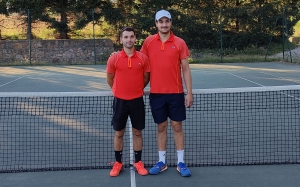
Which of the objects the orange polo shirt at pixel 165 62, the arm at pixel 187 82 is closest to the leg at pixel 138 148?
the orange polo shirt at pixel 165 62

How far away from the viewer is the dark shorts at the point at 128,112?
4375 mm

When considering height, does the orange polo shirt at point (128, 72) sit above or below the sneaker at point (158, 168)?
above

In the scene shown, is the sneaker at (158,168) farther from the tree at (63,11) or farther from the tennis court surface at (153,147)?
the tree at (63,11)

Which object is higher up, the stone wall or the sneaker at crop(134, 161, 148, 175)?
the stone wall

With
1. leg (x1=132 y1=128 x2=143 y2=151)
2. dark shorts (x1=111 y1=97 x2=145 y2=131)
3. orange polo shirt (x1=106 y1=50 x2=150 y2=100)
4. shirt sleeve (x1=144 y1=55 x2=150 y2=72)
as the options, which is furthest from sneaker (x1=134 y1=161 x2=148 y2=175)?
shirt sleeve (x1=144 y1=55 x2=150 y2=72)

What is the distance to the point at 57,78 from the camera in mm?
14602

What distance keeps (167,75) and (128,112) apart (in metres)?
0.59

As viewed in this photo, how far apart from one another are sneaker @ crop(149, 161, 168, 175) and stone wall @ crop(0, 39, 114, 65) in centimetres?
1788

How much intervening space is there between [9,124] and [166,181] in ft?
12.1

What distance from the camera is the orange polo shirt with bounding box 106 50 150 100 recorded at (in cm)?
427

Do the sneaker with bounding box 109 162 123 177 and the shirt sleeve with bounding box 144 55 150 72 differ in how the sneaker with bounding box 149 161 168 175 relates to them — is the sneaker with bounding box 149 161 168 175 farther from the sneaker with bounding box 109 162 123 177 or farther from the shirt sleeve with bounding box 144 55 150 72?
the shirt sleeve with bounding box 144 55 150 72

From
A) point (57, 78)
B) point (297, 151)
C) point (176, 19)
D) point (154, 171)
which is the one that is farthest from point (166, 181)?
point (176, 19)

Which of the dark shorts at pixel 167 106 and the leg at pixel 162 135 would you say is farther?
the leg at pixel 162 135

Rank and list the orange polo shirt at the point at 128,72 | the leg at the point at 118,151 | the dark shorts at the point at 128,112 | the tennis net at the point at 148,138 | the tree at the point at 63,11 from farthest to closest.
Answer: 1. the tree at the point at 63,11
2. the tennis net at the point at 148,138
3. the leg at the point at 118,151
4. the dark shorts at the point at 128,112
5. the orange polo shirt at the point at 128,72
